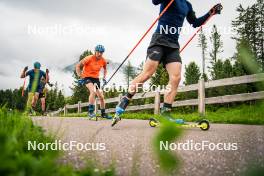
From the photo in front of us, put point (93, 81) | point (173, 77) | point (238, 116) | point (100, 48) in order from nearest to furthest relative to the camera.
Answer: point (238, 116)
point (173, 77)
point (100, 48)
point (93, 81)

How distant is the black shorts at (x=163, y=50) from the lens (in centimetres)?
450

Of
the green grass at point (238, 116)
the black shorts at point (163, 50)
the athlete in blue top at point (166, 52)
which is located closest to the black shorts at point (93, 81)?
the green grass at point (238, 116)

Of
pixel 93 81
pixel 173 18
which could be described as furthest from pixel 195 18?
pixel 93 81

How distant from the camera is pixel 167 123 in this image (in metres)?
0.37

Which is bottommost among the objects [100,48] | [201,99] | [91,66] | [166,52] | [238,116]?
[238,116]

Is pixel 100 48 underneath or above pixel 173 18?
above

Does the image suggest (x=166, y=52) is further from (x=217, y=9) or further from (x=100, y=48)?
(x=100, y=48)

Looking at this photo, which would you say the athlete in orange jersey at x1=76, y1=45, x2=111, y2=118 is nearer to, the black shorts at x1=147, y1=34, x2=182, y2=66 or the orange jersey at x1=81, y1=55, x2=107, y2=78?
the orange jersey at x1=81, y1=55, x2=107, y2=78

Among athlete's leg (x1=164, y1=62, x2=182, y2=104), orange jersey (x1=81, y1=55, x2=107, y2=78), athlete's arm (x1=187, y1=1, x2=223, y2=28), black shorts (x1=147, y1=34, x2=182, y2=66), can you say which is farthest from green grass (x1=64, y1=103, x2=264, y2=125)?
orange jersey (x1=81, y1=55, x2=107, y2=78)

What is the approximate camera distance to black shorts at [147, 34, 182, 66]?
14.8ft

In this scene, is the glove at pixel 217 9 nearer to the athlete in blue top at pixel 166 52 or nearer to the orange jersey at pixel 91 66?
the athlete in blue top at pixel 166 52

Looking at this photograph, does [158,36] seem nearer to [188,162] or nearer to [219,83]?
[188,162]

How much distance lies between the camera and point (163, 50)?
15.0 ft

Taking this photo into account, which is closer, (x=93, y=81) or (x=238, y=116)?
(x=238, y=116)
